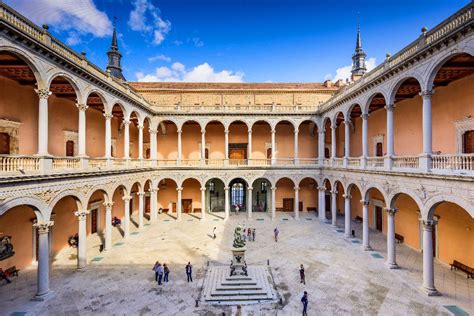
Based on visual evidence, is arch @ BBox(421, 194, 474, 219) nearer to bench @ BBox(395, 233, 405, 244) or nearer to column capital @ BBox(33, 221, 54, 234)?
bench @ BBox(395, 233, 405, 244)

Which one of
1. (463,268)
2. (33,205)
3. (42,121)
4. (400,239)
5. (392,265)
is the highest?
(42,121)

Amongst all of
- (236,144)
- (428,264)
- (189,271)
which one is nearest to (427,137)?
(428,264)

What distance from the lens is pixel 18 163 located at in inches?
405

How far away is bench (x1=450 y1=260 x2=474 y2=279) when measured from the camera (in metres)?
12.6

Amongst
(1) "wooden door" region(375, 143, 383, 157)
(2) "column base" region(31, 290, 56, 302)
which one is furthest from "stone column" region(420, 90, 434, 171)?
(2) "column base" region(31, 290, 56, 302)

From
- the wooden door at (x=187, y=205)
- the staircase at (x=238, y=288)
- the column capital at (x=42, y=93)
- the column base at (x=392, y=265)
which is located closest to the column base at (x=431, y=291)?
the column base at (x=392, y=265)

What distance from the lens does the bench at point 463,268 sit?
12633mm

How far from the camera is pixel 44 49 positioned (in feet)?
36.3

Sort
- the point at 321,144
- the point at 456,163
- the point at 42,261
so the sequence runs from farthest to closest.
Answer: the point at 321,144 → the point at 42,261 → the point at 456,163

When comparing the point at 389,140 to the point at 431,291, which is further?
Answer: the point at 389,140

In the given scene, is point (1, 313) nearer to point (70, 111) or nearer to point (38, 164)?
point (38, 164)

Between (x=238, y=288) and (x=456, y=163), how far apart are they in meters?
11.1

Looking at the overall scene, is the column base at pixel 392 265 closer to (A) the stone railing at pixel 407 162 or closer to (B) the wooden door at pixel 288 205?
(A) the stone railing at pixel 407 162

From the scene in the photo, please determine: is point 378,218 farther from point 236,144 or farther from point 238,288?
point 236,144
